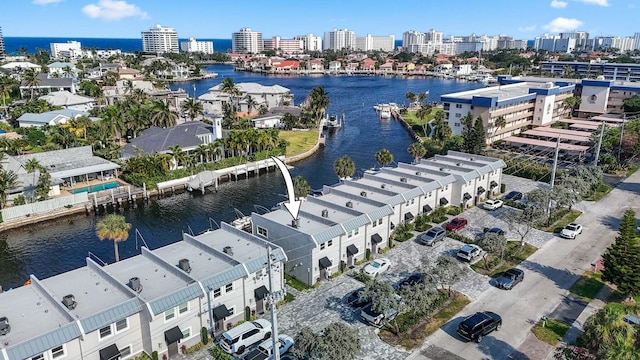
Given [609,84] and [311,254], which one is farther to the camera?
[609,84]

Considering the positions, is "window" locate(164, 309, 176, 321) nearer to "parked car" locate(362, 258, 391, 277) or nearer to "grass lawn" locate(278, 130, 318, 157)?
"parked car" locate(362, 258, 391, 277)

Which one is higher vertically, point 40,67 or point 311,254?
point 40,67

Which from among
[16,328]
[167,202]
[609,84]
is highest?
[609,84]

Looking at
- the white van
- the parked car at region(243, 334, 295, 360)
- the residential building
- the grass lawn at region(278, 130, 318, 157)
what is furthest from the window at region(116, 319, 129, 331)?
the residential building

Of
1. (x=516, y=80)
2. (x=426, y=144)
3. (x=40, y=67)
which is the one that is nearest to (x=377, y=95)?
(x=516, y=80)

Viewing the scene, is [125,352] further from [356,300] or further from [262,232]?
[262,232]

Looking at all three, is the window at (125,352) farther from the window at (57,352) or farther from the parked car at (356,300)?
the parked car at (356,300)

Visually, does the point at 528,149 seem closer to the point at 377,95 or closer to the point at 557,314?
the point at 557,314
